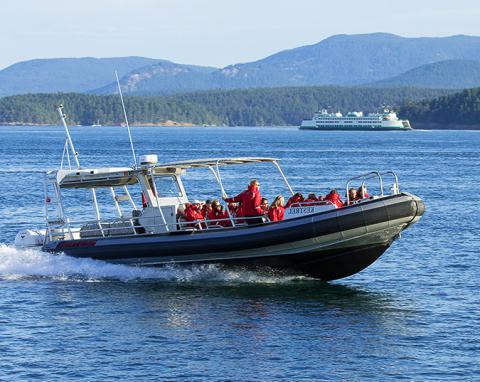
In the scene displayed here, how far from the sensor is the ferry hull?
21.2 meters

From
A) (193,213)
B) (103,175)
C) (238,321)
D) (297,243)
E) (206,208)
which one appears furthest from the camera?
(103,175)

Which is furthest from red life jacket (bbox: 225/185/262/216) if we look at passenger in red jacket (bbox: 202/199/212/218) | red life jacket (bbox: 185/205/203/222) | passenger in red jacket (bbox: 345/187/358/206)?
passenger in red jacket (bbox: 345/187/358/206)

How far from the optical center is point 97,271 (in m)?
23.2

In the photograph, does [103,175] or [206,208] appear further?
[103,175]

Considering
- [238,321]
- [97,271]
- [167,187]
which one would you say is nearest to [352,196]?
[167,187]

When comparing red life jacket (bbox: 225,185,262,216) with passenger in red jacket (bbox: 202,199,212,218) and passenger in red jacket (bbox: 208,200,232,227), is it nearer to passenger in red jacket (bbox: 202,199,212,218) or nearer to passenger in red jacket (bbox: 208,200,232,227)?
passenger in red jacket (bbox: 208,200,232,227)

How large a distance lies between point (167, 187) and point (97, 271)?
2497 mm

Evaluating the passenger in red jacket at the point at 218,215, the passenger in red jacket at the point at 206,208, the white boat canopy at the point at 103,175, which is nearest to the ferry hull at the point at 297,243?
the passenger in red jacket at the point at 218,215

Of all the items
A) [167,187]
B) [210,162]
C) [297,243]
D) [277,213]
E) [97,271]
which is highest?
[210,162]

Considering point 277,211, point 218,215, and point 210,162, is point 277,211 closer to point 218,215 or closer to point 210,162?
point 218,215

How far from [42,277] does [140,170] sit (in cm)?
318

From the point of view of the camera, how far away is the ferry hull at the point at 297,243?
69.5 feet

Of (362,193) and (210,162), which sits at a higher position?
(210,162)

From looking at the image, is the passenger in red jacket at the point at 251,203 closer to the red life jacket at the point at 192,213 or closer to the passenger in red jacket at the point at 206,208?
the passenger in red jacket at the point at 206,208
